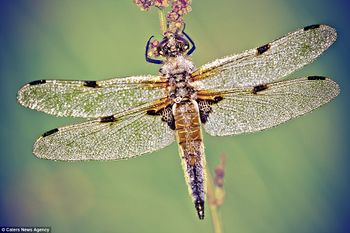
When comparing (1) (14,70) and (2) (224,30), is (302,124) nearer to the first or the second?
(2) (224,30)

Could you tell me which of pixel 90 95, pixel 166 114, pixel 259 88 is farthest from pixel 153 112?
pixel 259 88

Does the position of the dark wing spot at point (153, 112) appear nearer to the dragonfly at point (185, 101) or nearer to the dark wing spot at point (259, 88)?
the dragonfly at point (185, 101)

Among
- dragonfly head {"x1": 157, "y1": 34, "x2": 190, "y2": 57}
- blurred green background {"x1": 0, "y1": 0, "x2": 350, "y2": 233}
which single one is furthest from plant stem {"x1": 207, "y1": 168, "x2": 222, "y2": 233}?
dragonfly head {"x1": 157, "y1": 34, "x2": 190, "y2": 57}

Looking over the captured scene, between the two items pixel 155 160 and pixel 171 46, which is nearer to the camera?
pixel 171 46

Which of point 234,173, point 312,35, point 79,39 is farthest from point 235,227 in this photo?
point 79,39

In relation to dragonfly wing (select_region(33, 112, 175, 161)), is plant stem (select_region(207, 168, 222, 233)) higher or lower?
lower

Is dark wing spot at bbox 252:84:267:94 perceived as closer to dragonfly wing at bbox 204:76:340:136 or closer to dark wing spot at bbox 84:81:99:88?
dragonfly wing at bbox 204:76:340:136

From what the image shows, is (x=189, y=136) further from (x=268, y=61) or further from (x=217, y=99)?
(x=268, y=61)
